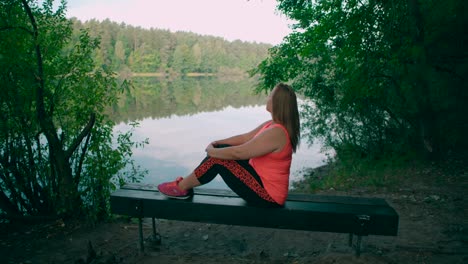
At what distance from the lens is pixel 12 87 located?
5414 mm

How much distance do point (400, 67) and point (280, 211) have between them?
6.92 m

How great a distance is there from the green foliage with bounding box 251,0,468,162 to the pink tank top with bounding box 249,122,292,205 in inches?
218

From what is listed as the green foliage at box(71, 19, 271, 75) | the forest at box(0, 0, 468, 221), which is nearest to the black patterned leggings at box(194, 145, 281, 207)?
the forest at box(0, 0, 468, 221)

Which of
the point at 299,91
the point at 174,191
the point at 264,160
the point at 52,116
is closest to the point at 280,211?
the point at 264,160

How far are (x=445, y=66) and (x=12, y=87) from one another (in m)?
9.24

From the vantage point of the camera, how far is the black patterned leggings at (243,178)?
328cm

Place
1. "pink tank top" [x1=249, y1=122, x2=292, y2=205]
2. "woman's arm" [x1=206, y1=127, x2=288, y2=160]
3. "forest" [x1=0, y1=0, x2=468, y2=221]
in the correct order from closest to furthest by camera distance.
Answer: "woman's arm" [x1=206, y1=127, x2=288, y2=160] → "pink tank top" [x1=249, y1=122, x2=292, y2=205] → "forest" [x1=0, y1=0, x2=468, y2=221]

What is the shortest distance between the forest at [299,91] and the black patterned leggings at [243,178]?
9.78ft

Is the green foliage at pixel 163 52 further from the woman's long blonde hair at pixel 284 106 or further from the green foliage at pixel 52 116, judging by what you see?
the woman's long blonde hair at pixel 284 106

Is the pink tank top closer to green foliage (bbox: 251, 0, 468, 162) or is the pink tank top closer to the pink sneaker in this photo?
the pink sneaker

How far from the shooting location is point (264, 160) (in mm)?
3270

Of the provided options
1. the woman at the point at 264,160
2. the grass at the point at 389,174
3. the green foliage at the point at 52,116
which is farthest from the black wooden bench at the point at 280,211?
the grass at the point at 389,174

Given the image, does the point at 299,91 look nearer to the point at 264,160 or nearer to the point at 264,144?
the point at 264,160

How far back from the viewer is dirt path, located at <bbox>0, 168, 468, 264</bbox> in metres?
3.71
